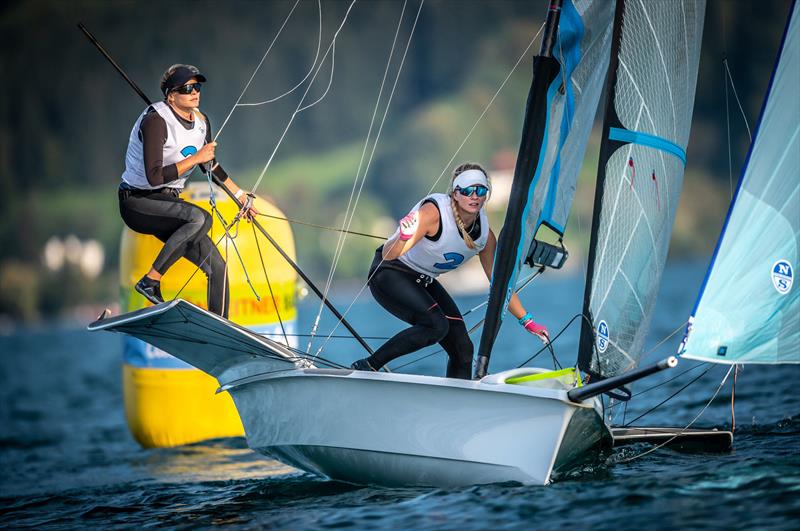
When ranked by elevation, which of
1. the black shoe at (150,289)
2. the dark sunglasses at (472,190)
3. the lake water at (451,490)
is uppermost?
the dark sunglasses at (472,190)

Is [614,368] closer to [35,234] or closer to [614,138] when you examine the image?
[614,138]

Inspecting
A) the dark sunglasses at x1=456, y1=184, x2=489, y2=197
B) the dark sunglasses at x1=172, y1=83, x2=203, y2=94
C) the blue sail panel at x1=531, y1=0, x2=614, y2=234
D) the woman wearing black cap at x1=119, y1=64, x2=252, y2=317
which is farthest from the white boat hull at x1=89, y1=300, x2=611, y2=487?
the dark sunglasses at x1=172, y1=83, x2=203, y2=94

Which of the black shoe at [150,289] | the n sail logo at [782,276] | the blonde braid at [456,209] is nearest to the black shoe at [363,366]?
the blonde braid at [456,209]

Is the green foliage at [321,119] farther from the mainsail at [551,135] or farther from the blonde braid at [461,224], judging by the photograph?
the blonde braid at [461,224]

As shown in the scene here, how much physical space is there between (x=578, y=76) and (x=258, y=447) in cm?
328

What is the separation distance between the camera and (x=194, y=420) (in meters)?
9.36

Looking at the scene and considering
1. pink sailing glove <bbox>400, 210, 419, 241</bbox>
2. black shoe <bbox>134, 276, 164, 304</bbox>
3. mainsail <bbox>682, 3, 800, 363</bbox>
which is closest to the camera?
mainsail <bbox>682, 3, 800, 363</bbox>

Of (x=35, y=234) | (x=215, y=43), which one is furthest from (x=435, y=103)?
(x=35, y=234)

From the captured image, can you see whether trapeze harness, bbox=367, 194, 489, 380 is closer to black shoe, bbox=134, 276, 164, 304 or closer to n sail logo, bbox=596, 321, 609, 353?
n sail logo, bbox=596, 321, 609, 353

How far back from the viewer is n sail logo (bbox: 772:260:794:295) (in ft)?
18.8

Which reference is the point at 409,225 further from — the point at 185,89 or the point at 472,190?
the point at 185,89

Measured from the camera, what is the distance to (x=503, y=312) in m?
6.42

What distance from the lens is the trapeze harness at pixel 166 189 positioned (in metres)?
6.49

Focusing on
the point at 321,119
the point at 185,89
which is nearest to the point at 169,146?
the point at 185,89
